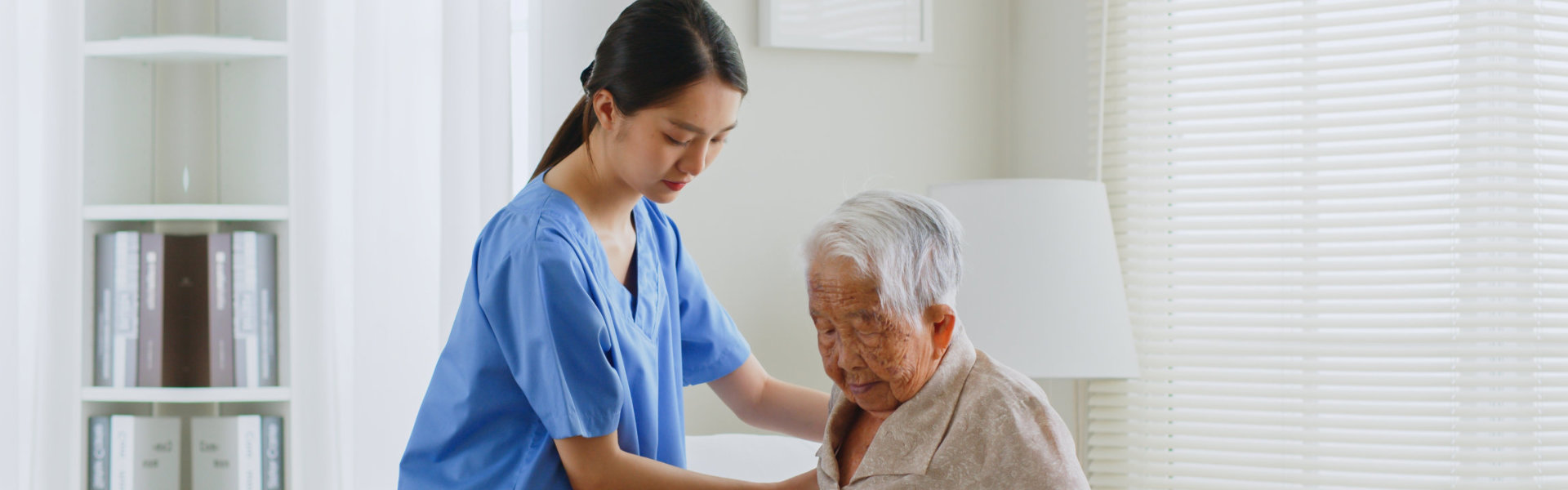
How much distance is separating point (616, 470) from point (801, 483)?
7.8 inches

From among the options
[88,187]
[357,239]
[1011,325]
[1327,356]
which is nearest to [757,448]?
[1011,325]

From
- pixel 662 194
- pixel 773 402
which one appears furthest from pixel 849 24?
pixel 662 194

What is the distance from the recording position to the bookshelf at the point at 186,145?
2154 mm

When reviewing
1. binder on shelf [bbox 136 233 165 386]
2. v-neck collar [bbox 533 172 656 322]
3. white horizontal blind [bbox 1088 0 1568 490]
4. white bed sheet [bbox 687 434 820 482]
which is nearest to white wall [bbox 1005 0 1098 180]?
white horizontal blind [bbox 1088 0 1568 490]

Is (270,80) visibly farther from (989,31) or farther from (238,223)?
(989,31)

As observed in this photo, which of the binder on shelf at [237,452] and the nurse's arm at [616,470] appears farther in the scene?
the binder on shelf at [237,452]

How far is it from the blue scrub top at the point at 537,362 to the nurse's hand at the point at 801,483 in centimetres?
19

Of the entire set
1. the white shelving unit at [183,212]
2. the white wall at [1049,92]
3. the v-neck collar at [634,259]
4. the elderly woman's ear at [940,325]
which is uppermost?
the white wall at [1049,92]

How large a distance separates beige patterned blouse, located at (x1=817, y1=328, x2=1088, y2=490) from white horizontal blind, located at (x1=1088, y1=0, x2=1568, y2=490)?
4.44 ft

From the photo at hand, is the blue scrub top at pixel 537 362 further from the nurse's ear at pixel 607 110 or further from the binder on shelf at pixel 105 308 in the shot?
the binder on shelf at pixel 105 308

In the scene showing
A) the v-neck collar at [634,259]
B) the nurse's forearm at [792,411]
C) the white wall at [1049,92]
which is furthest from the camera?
the white wall at [1049,92]

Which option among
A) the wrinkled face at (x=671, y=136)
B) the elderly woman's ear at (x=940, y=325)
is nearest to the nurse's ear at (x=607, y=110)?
the wrinkled face at (x=671, y=136)

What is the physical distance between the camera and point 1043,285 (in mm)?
2010

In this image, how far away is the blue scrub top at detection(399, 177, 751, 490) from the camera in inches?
45.9
